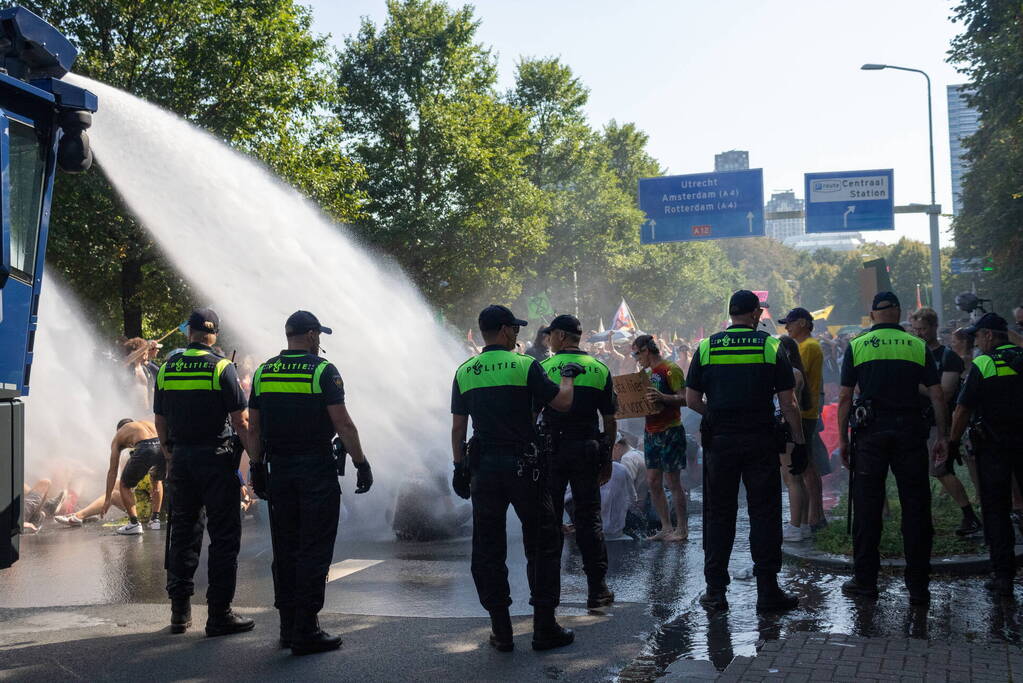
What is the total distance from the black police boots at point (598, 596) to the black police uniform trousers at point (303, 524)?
1743 mm

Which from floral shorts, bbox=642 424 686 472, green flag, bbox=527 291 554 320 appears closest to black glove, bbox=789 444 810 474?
floral shorts, bbox=642 424 686 472

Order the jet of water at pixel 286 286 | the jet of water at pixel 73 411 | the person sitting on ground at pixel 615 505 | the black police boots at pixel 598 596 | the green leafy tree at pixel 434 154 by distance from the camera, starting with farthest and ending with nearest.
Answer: the green leafy tree at pixel 434 154 → the jet of water at pixel 73 411 → the jet of water at pixel 286 286 → the person sitting on ground at pixel 615 505 → the black police boots at pixel 598 596

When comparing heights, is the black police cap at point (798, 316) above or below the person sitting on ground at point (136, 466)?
above

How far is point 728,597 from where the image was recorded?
7.03 m

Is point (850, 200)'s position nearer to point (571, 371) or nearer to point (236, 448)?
point (571, 371)

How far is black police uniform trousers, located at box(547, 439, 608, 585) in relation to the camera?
6.86m

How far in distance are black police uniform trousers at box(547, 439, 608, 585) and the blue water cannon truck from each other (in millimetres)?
3137

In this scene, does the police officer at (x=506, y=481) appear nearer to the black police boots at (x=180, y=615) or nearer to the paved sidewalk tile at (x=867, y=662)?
the paved sidewalk tile at (x=867, y=662)

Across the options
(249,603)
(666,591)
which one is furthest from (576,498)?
(249,603)

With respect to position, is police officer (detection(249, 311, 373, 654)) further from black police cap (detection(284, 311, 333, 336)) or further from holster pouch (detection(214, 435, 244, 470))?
holster pouch (detection(214, 435, 244, 470))

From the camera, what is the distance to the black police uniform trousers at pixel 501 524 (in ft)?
19.2

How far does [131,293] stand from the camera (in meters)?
20.5

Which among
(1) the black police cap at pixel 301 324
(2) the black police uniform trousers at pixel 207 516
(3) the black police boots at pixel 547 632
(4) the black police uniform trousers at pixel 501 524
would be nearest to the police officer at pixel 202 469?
(2) the black police uniform trousers at pixel 207 516

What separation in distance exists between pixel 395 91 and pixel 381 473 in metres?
25.0
